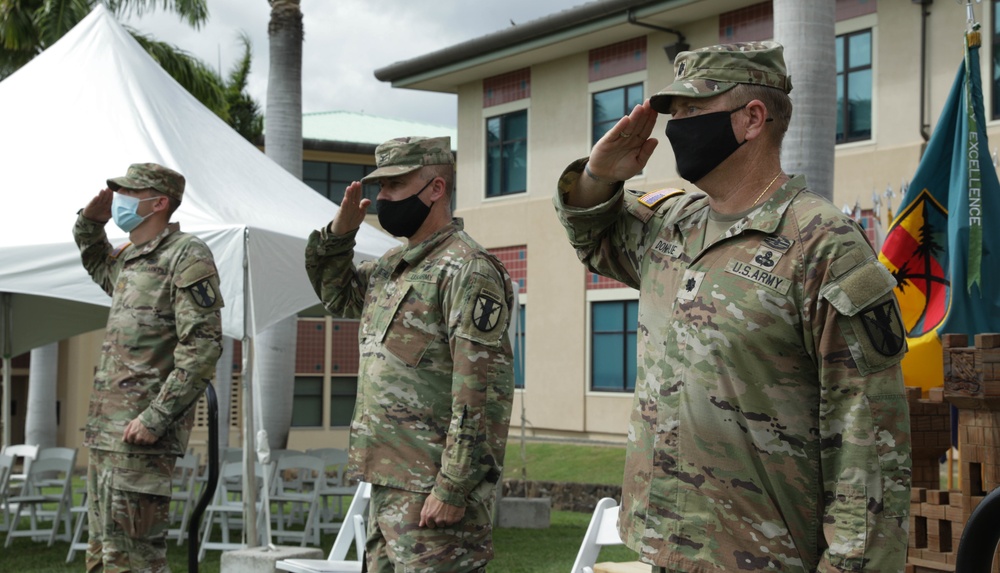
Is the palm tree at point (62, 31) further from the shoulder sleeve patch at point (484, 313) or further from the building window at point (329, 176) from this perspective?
the shoulder sleeve patch at point (484, 313)

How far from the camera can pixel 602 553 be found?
10.3m

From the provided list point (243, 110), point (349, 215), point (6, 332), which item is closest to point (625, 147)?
point (349, 215)

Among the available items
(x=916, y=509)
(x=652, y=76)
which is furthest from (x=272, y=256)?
(x=652, y=76)

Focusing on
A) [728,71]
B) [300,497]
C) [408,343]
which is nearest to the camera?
→ [728,71]

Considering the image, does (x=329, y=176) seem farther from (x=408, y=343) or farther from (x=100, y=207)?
(x=408, y=343)

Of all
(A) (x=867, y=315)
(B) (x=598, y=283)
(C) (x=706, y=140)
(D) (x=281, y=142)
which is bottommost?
(A) (x=867, y=315)

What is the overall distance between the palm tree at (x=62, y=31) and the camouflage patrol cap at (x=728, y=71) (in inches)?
699

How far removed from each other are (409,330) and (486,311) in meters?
0.32

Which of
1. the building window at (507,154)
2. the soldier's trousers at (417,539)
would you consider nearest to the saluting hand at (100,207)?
the soldier's trousers at (417,539)

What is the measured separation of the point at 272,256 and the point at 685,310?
18.3ft

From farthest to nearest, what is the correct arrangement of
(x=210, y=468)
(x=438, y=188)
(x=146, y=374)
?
(x=146, y=374) → (x=210, y=468) → (x=438, y=188)

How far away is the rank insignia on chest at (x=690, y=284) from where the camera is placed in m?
2.80

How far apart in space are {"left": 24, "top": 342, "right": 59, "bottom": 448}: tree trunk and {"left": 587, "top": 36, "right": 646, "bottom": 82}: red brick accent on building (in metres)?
11.7

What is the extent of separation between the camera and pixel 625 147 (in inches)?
117
